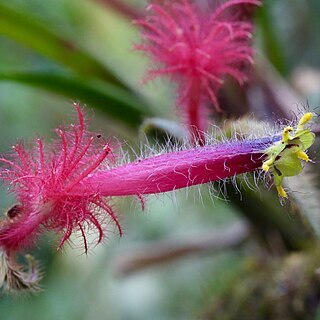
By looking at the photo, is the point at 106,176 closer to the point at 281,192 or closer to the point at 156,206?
the point at 281,192

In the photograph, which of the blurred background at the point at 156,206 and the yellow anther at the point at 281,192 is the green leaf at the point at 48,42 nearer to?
the blurred background at the point at 156,206

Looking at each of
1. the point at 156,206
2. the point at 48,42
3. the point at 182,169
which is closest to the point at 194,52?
the point at 182,169

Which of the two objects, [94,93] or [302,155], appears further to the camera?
[94,93]

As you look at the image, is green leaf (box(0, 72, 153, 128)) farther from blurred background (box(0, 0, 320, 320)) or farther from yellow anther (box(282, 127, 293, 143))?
yellow anther (box(282, 127, 293, 143))

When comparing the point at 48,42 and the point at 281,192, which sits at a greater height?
the point at 48,42

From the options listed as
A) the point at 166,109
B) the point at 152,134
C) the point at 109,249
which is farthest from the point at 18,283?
the point at 109,249

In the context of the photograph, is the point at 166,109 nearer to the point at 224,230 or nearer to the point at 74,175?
the point at 224,230
